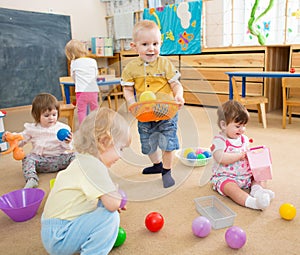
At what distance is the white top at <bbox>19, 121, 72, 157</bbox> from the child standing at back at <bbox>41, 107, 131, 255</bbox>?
2.62 ft

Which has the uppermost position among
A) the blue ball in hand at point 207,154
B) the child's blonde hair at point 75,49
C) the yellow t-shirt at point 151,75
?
the child's blonde hair at point 75,49

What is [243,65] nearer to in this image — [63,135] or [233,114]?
[233,114]

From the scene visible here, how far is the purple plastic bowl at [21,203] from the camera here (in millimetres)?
1025

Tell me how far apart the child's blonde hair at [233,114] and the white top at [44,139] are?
77 centimetres

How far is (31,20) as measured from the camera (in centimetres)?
365

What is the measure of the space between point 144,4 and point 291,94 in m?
2.19

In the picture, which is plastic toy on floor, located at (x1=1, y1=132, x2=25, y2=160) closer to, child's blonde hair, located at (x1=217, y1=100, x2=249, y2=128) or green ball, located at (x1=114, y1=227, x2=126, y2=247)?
green ball, located at (x1=114, y1=227, x2=126, y2=247)

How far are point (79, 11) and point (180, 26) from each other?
1.59 metres

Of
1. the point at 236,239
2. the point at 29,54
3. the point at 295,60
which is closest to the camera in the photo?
the point at 236,239

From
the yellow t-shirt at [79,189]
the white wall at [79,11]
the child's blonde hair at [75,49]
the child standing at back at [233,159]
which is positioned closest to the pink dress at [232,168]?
the child standing at back at [233,159]

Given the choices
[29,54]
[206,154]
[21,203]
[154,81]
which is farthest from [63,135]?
[29,54]

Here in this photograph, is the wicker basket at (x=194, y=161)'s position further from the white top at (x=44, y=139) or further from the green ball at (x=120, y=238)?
the green ball at (x=120, y=238)

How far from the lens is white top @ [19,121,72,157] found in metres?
1.51

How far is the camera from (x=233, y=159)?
1.16 meters
